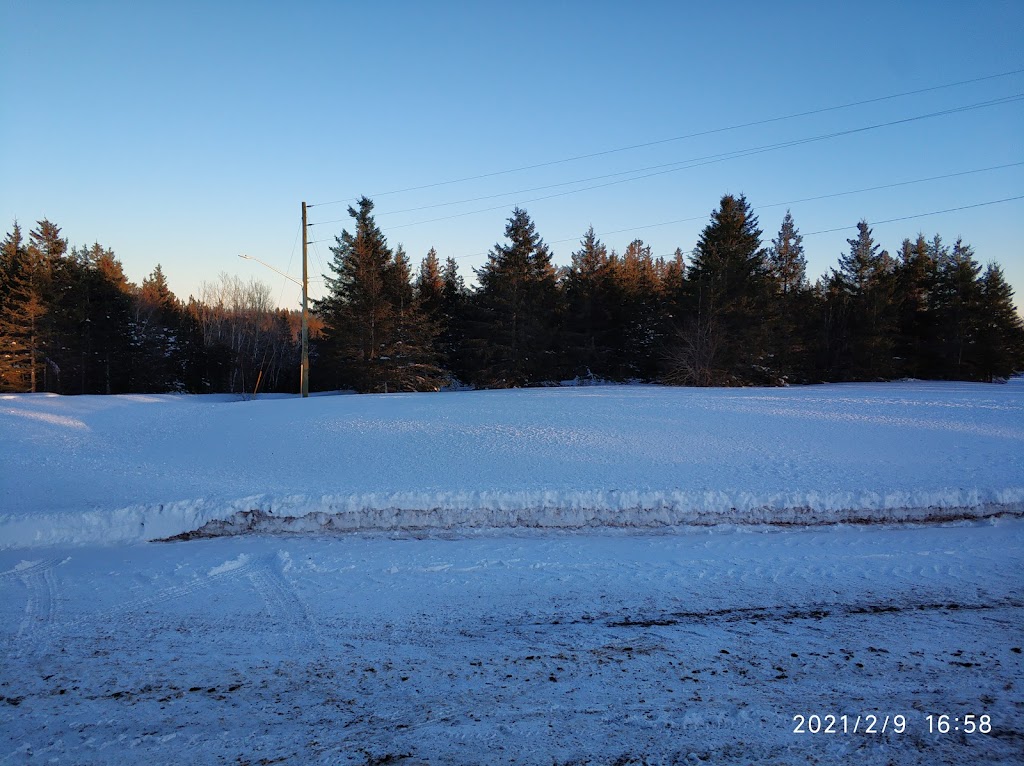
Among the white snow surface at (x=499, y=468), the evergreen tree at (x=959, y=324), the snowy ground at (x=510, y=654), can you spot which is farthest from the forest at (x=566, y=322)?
the snowy ground at (x=510, y=654)

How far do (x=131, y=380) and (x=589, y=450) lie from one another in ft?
140

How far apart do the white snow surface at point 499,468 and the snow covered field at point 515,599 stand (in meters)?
0.06

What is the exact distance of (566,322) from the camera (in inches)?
1576

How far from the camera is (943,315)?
3859cm

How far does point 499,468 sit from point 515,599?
4535mm

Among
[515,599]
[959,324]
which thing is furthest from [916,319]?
[515,599]

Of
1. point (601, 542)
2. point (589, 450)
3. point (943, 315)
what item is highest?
point (943, 315)

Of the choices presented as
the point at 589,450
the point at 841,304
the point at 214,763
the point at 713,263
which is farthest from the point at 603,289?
the point at 214,763

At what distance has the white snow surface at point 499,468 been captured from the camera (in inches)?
312

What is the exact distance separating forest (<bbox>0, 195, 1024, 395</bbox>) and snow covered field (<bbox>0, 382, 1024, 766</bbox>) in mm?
21180

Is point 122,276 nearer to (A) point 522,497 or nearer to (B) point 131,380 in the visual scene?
(B) point 131,380

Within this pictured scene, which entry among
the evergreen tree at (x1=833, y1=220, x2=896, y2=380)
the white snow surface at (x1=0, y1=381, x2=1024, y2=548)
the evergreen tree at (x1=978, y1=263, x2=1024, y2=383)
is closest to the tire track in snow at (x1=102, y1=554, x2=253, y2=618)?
the white snow surface at (x1=0, y1=381, x2=1024, y2=548)

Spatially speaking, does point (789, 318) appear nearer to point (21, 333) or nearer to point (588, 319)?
point (588, 319)

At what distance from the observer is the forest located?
111 ft
